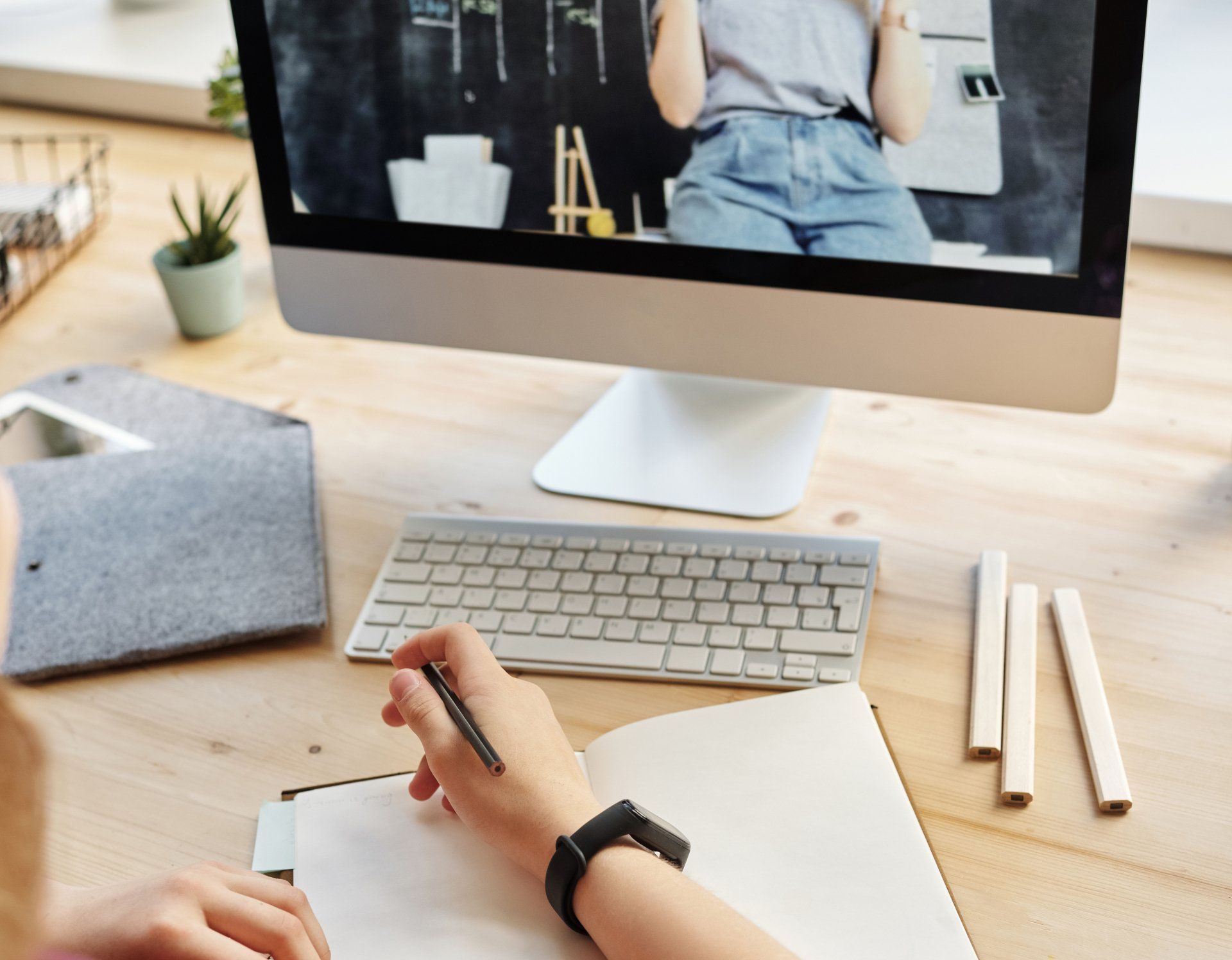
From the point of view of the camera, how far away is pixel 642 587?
2.47 ft

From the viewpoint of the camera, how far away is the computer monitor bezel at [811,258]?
659 millimetres

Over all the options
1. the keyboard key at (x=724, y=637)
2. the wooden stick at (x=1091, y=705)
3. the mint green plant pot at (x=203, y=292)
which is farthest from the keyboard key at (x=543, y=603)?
the mint green plant pot at (x=203, y=292)

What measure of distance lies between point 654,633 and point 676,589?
0.13 ft

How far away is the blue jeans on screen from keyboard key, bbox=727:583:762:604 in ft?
0.72

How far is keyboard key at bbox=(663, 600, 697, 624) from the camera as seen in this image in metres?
0.73

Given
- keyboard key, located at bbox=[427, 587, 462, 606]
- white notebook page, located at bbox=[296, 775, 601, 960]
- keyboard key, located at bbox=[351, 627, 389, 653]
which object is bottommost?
white notebook page, located at bbox=[296, 775, 601, 960]

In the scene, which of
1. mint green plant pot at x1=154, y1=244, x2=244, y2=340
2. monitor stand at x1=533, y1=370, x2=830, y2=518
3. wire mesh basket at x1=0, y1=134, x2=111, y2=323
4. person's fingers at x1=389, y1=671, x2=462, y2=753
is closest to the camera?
person's fingers at x1=389, y1=671, x2=462, y2=753

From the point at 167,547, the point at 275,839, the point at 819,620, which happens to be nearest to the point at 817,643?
the point at 819,620

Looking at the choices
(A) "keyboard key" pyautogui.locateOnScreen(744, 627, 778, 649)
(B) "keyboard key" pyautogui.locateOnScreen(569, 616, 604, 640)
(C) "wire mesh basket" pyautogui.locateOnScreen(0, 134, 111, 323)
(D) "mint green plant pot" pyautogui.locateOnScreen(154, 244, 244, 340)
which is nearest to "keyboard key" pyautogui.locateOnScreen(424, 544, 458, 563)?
(B) "keyboard key" pyautogui.locateOnScreen(569, 616, 604, 640)

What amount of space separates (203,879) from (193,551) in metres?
0.33

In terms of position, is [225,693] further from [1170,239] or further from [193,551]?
[1170,239]

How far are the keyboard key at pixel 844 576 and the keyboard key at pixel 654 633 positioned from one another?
10 centimetres

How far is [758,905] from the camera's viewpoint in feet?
1.75

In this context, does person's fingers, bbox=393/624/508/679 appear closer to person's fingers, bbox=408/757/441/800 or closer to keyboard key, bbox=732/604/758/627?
person's fingers, bbox=408/757/441/800
